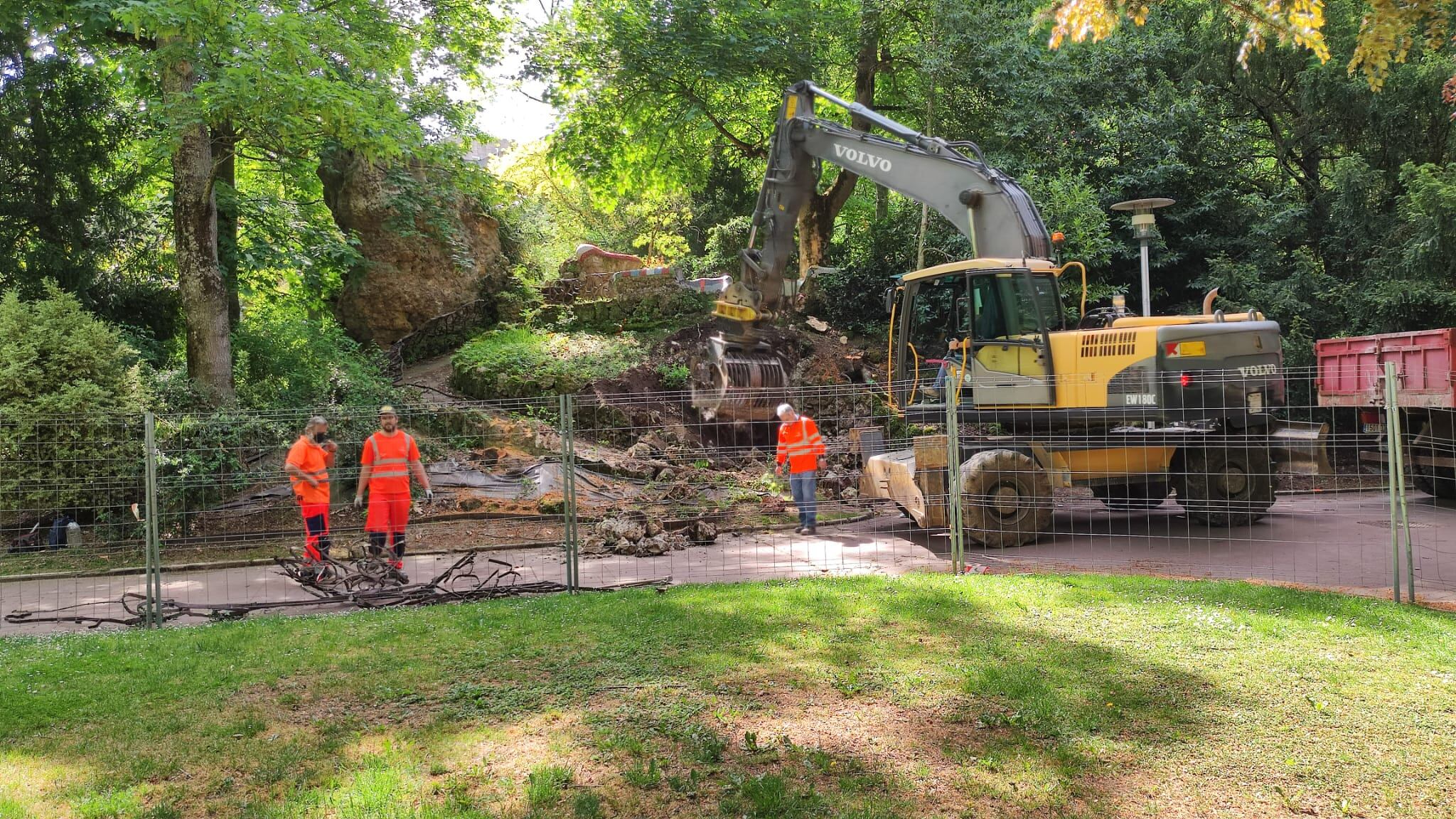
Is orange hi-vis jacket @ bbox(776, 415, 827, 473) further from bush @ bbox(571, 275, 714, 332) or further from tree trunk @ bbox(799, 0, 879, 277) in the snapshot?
tree trunk @ bbox(799, 0, 879, 277)

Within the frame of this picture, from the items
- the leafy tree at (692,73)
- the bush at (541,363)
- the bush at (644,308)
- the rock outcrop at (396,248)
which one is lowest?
the bush at (541,363)

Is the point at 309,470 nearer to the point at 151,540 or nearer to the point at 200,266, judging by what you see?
the point at 151,540

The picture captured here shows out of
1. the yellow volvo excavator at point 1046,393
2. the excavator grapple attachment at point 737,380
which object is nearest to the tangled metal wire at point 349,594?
the yellow volvo excavator at point 1046,393

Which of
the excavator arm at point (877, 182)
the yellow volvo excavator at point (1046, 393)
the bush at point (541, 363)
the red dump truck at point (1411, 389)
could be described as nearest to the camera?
the yellow volvo excavator at point (1046, 393)

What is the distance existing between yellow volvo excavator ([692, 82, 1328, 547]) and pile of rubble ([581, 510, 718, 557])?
1.85 m

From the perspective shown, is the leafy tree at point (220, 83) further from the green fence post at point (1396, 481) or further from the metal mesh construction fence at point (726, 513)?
the green fence post at point (1396, 481)

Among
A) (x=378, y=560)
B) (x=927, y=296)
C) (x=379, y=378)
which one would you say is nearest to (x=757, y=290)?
(x=927, y=296)

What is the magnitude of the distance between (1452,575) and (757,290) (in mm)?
9782

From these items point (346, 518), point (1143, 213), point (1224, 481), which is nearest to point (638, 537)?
point (346, 518)

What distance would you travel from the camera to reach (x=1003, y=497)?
389 inches

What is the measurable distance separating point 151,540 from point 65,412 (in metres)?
3.90

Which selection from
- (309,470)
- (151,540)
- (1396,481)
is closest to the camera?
(1396,481)

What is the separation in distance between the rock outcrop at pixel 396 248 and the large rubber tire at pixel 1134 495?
47.5ft

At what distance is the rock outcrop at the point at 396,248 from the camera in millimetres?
19656
